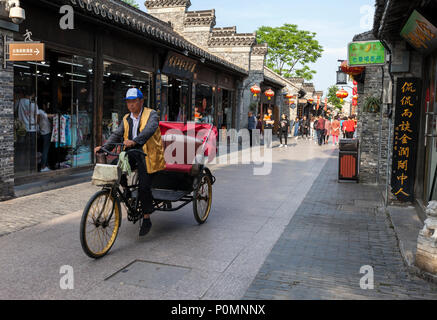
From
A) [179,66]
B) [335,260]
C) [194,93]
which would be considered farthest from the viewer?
[194,93]

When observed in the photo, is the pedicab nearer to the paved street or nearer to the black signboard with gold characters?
the paved street

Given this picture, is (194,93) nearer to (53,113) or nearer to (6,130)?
(53,113)

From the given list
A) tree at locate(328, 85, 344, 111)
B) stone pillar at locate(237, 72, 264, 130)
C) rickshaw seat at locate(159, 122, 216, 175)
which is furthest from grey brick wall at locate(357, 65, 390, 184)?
tree at locate(328, 85, 344, 111)

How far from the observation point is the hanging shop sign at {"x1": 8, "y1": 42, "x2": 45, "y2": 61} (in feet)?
24.5

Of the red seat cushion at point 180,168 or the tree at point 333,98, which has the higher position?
the tree at point 333,98

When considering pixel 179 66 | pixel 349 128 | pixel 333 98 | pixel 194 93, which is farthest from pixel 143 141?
pixel 333 98

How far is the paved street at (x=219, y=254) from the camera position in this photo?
13.1 ft

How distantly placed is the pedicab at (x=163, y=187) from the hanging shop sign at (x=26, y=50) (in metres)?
2.73

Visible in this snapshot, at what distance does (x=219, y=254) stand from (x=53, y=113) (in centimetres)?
635

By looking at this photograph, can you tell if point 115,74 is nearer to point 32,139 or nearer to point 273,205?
point 32,139

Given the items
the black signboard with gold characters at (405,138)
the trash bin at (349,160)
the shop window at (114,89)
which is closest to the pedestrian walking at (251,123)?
the shop window at (114,89)

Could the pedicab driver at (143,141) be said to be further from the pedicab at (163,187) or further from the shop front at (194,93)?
the shop front at (194,93)

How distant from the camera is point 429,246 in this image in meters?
4.46

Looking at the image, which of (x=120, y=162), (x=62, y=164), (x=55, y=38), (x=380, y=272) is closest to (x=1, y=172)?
(x=62, y=164)
